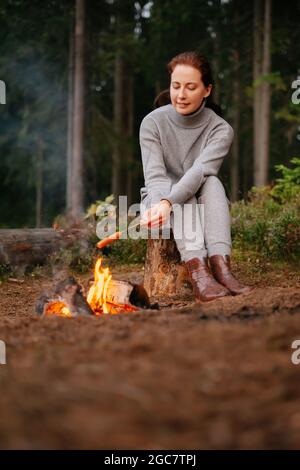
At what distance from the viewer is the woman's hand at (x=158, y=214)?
4392 mm

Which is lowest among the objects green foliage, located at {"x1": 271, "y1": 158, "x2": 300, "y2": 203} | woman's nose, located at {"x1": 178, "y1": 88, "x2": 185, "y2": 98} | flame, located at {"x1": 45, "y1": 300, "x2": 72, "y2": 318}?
flame, located at {"x1": 45, "y1": 300, "x2": 72, "y2": 318}

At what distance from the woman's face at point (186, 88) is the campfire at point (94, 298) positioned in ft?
5.27

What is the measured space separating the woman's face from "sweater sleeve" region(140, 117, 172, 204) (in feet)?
0.97

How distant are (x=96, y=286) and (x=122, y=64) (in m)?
14.9

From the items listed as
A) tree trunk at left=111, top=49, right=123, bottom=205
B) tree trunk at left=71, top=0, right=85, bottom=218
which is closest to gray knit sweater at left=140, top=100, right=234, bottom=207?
tree trunk at left=71, top=0, right=85, bottom=218

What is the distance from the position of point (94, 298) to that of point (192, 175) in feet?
4.04

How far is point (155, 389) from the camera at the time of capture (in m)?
1.78

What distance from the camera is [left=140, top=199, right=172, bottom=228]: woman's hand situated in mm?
4392

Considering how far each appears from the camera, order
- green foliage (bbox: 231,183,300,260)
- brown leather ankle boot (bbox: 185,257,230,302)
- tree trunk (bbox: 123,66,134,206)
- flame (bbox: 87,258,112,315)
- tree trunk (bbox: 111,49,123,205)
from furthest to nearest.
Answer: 1. tree trunk (bbox: 123,66,134,206)
2. tree trunk (bbox: 111,49,123,205)
3. green foliage (bbox: 231,183,300,260)
4. flame (bbox: 87,258,112,315)
5. brown leather ankle boot (bbox: 185,257,230,302)

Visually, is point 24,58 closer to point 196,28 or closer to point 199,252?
point 196,28

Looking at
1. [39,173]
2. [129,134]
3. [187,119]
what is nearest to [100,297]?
[187,119]

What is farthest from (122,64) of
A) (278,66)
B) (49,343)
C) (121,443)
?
(121,443)

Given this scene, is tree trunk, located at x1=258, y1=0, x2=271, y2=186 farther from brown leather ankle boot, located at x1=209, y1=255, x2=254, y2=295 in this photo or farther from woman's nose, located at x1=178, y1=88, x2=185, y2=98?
brown leather ankle boot, located at x1=209, y1=255, x2=254, y2=295

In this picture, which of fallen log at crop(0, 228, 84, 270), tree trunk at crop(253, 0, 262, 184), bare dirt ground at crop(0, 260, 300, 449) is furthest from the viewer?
tree trunk at crop(253, 0, 262, 184)
